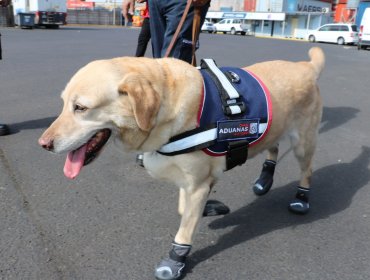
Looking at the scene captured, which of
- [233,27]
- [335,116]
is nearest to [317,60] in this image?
[335,116]

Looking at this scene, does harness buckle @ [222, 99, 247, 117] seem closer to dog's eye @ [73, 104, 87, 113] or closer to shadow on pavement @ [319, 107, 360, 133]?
dog's eye @ [73, 104, 87, 113]

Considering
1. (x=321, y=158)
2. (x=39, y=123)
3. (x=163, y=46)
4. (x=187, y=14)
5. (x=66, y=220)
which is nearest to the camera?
(x=66, y=220)

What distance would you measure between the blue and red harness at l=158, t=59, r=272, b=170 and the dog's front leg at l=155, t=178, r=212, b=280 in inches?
9.7

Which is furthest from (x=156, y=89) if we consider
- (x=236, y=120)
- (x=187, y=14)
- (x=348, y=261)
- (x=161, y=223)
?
(x=348, y=261)

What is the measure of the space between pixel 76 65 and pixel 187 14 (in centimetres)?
695

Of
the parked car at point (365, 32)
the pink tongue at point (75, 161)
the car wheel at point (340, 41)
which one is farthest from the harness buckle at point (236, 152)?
the car wheel at point (340, 41)

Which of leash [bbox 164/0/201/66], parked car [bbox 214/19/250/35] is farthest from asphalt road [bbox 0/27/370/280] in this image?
parked car [bbox 214/19/250/35]

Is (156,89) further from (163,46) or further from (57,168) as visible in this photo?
(57,168)

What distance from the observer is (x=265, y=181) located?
11.1 ft

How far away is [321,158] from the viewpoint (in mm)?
4297

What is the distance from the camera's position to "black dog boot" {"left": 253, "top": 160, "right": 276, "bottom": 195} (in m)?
3.37

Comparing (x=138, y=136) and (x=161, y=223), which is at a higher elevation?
(x=138, y=136)

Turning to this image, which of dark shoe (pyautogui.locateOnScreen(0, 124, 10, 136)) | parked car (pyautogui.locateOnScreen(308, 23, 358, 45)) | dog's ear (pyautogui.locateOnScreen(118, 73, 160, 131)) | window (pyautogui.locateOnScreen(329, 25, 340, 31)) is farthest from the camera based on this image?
window (pyautogui.locateOnScreen(329, 25, 340, 31))

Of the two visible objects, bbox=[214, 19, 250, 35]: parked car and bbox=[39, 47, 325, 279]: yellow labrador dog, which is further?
bbox=[214, 19, 250, 35]: parked car
